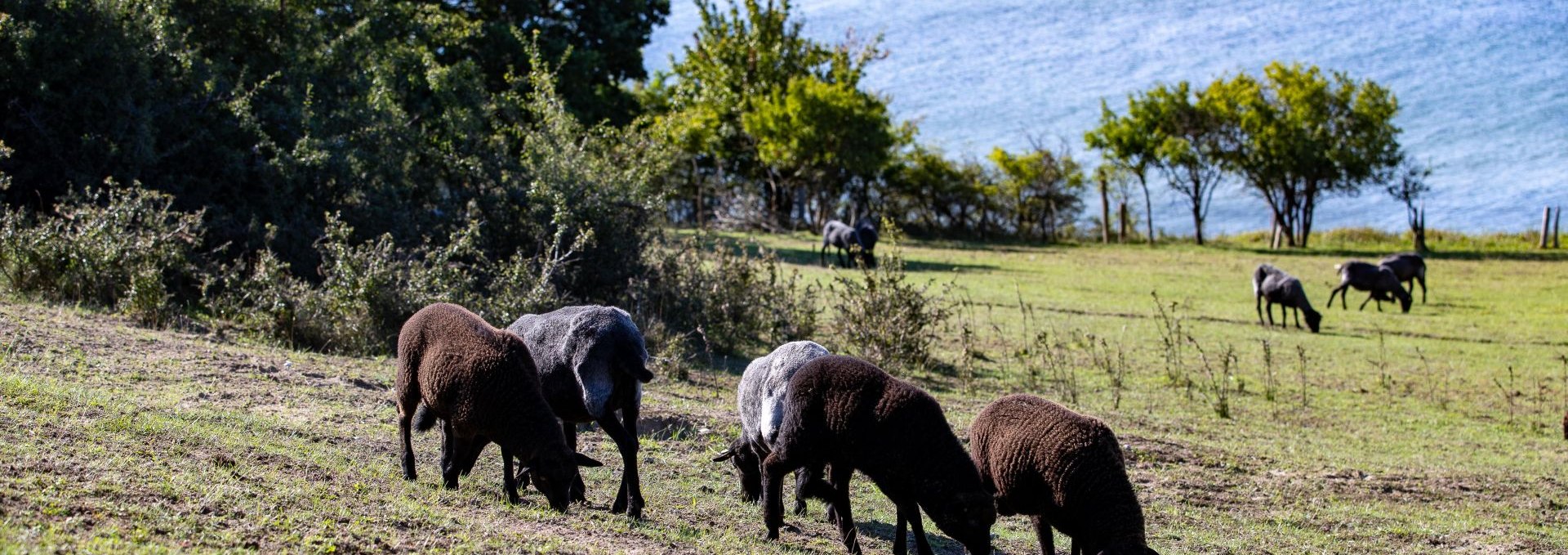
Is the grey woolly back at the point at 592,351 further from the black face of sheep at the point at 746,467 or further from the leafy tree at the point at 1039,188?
the leafy tree at the point at 1039,188

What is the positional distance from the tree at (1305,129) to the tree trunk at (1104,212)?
172 inches

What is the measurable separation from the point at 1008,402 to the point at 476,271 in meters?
9.76

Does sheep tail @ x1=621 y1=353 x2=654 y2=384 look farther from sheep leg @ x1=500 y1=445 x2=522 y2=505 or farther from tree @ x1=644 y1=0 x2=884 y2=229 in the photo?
tree @ x1=644 y1=0 x2=884 y2=229

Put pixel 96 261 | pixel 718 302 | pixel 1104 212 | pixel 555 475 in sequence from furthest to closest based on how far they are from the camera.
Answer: pixel 1104 212
pixel 718 302
pixel 96 261
pixel 555 475

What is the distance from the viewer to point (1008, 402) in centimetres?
734

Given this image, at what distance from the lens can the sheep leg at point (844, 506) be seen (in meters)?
7.05

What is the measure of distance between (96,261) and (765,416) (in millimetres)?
8485

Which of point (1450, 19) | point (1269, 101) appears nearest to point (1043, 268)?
point (1269, 101)

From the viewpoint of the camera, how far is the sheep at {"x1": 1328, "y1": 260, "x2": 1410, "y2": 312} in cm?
2627

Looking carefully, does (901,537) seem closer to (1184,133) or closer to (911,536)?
(911,536)

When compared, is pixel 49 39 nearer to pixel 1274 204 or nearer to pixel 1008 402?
pixel 1008 402

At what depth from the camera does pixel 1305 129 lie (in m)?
42.2

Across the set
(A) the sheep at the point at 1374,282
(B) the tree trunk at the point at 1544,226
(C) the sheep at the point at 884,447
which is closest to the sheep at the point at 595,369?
(C) the sheep at the point at 884,447

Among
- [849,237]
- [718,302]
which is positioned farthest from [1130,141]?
[718,302]
